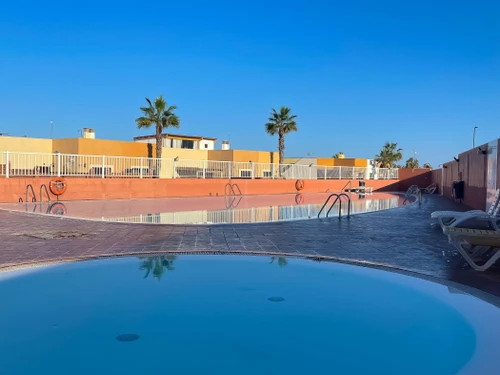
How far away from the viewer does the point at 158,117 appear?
29.1m

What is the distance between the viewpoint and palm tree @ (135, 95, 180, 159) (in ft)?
95.2

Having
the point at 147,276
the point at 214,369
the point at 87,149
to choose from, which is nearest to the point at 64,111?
the point at 87,149

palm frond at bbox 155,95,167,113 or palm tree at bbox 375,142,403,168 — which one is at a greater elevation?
palm frond at bbox 155,95,167,113

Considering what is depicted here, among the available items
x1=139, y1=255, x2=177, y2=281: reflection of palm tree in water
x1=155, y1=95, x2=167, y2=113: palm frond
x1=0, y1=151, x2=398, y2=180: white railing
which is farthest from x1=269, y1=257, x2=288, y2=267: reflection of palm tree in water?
x1=155, y1=95, x2=167, y2=113: palm frond

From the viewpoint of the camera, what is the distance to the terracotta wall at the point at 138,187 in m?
13.6

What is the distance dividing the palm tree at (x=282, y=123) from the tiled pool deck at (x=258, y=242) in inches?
957

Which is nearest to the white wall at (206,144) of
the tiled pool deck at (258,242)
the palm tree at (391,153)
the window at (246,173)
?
the palm tree at (391,153)

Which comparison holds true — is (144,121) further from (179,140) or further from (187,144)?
(187,144)

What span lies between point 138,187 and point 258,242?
11.2 m

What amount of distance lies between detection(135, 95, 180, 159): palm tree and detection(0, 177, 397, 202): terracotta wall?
9749mm

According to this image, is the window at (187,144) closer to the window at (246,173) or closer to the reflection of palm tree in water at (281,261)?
the window at (246,173)

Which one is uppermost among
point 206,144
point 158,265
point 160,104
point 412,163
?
point 160,104

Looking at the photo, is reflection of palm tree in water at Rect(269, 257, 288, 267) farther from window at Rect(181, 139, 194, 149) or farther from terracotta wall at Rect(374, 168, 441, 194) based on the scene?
window at Rect(181, 139, 194, 149)

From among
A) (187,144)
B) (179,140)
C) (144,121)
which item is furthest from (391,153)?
(144,121)
